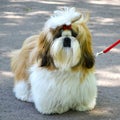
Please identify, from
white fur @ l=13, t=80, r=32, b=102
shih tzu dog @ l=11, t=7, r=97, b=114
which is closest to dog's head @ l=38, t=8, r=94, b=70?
shih tzu dog @ l=11, t=7, r=97, b=114

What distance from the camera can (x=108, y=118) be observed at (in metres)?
4.73

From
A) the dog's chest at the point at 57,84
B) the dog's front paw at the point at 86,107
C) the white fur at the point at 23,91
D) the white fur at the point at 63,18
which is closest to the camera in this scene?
the white fur at the point at 63,18

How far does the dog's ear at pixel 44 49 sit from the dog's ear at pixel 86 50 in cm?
32

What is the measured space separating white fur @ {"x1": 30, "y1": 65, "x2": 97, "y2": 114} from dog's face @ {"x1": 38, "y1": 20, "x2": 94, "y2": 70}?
6.7 inches

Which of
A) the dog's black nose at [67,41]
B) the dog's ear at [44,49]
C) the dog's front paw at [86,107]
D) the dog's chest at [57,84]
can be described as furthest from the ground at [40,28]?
the dog's black nose at [67,41]

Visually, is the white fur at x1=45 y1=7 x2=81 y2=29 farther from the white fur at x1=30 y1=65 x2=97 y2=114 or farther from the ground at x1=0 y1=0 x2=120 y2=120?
the ground at x1=0 y1=0 x2=120 y2=120

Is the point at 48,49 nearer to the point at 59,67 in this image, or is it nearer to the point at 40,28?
the point at 59,67

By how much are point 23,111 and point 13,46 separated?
7.50 feet

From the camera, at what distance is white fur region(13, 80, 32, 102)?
16.5ft

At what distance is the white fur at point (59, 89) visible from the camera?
452cm

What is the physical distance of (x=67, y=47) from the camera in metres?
4.23

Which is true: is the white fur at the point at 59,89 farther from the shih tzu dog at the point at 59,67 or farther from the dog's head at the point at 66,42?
the dog's head at the point at 66,42

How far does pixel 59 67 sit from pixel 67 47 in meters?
0.25

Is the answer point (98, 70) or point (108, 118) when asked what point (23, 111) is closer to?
point (108, 118)
